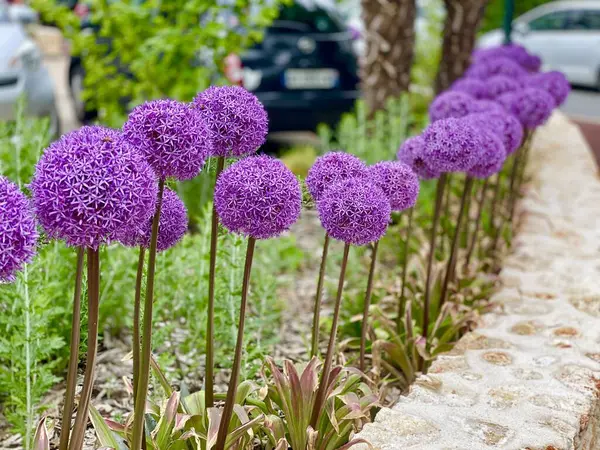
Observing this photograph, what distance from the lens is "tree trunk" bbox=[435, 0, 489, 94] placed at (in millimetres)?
7445

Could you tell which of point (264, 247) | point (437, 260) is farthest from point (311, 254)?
point (437, 260)

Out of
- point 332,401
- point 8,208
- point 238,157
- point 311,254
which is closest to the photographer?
point 8,208

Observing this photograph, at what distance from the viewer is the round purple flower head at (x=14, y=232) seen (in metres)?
1.69

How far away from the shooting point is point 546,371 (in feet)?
10.0

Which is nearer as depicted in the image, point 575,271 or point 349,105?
point 575,271

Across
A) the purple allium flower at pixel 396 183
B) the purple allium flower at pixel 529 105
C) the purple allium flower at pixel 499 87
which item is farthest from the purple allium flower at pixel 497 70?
the purple allium flower at pixel 396 183

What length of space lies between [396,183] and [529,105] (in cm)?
196

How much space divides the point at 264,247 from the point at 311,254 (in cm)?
61

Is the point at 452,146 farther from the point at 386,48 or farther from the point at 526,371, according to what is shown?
the point at 386,48

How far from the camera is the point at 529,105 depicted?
4.28 metres

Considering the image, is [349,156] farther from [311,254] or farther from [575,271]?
[311,254]

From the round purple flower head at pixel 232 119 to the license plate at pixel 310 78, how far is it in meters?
5.46

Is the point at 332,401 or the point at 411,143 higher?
the point at 411,143

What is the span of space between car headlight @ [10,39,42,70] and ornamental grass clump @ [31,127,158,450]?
5199mm
